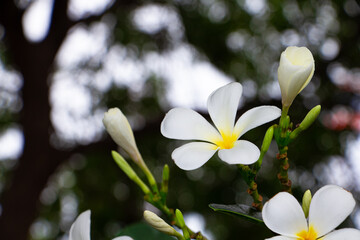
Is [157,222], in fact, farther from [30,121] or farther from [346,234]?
[30,121]

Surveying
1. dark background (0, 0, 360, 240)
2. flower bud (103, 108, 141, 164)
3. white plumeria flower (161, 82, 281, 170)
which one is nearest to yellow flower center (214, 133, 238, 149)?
white plumeria flower (161, 82, 281, 170)

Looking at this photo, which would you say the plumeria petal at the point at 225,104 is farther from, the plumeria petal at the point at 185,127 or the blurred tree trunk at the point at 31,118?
the blurred tree trunk at the point at 31,118

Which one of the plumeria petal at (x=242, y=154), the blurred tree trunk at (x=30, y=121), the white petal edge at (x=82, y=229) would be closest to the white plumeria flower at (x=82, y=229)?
the white petal edge at (x=82, y=229)

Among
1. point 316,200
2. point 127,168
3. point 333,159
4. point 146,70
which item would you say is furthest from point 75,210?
point 316,200

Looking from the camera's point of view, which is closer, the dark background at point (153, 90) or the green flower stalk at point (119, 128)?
the green flower stalk at point (119, 128)

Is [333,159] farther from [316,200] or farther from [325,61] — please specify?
[316,200]

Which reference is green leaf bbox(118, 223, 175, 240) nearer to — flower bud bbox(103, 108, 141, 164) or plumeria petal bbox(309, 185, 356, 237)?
flower bud bbox(103, 108, 141, 164)

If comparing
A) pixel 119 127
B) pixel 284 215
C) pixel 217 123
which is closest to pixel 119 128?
pixel 119 127
